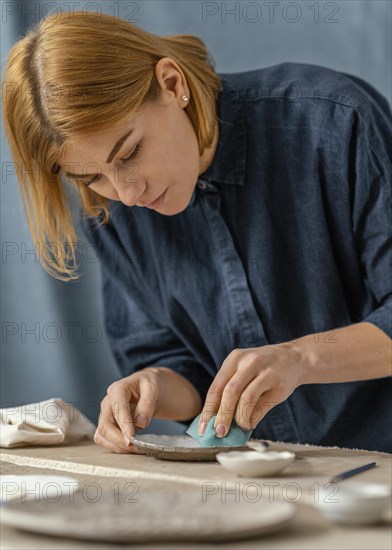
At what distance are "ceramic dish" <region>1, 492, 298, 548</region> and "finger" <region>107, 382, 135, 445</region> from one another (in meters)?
0.48

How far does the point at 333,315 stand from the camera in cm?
150

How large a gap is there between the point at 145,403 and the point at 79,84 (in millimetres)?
532

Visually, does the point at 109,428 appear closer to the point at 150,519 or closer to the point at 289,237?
the point at 289,237

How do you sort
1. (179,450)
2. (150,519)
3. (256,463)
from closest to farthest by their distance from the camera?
(150,519), (256,463), (179,450)

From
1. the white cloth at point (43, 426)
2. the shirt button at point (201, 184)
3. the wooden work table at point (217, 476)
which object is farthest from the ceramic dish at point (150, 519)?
the shirt button at point (201, 184)

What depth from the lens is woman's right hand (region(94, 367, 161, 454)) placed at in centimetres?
132

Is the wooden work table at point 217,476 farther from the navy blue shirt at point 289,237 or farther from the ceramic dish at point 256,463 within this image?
the navy blue shirt at point 289,237

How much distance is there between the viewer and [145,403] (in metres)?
1.40

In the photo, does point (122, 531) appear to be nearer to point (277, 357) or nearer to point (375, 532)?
point (375, 532)

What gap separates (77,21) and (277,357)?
64cm

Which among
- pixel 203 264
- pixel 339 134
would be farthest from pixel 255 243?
pixel 339 134

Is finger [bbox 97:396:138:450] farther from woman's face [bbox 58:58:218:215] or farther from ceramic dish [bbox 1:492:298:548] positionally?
ceramic dish [bbox 1:492:298:548]

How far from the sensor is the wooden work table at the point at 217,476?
2.48 feet

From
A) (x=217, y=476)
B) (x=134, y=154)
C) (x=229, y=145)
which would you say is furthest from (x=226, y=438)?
(x=229, y=145)
